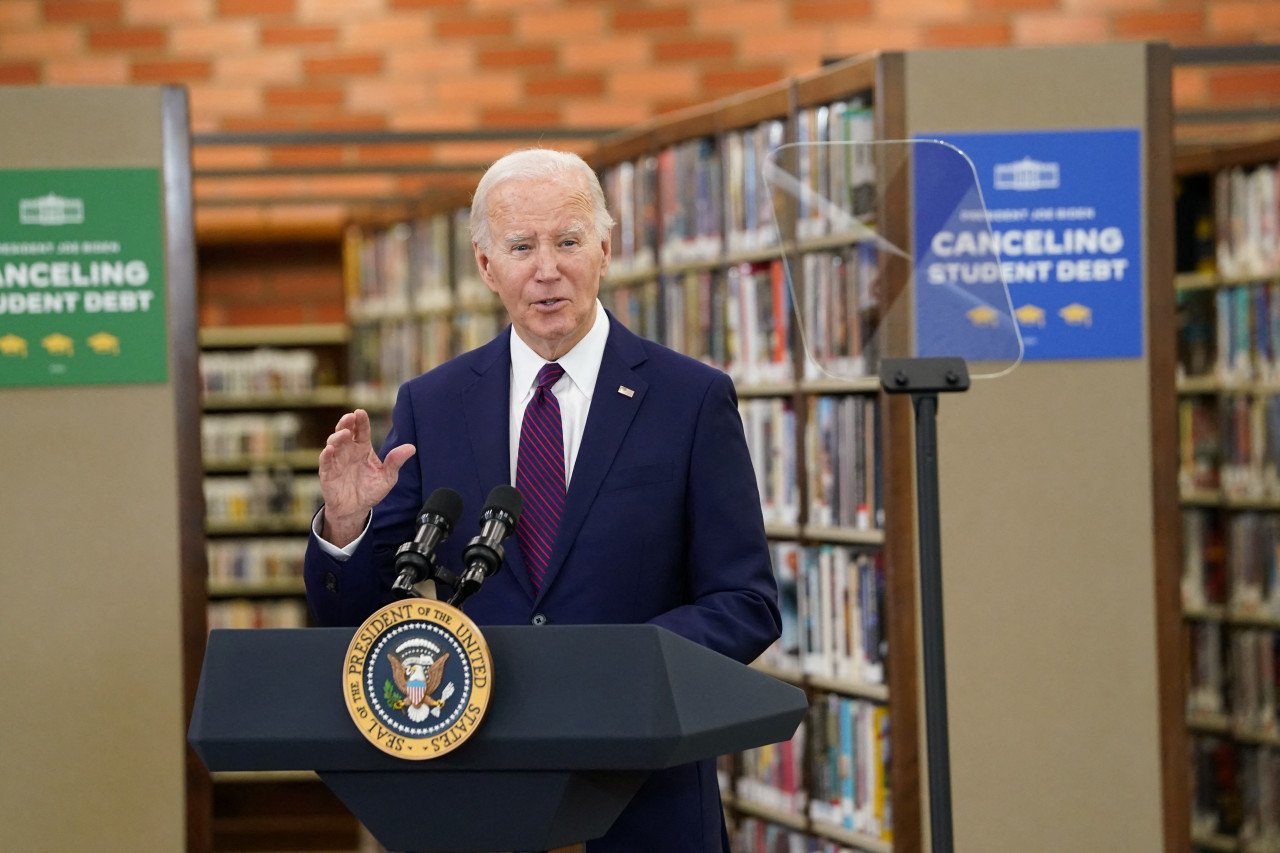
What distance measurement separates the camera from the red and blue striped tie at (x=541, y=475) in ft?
5.52

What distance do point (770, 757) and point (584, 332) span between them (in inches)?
99.4

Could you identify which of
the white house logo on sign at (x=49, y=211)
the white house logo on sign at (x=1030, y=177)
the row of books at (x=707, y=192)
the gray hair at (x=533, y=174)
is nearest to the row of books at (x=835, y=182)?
the gray hair at (x=533, y=174)

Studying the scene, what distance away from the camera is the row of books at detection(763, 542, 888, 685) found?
11.7 ft

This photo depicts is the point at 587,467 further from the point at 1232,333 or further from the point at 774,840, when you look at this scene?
the point at 1232,333

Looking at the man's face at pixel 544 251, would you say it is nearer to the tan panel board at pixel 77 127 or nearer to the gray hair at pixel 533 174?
the gray hair at pixel 533 174

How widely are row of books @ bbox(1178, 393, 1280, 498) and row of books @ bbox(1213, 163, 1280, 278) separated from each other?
0.48m

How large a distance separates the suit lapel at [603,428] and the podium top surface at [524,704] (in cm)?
47

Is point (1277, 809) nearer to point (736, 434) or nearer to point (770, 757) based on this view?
point (770, 757)

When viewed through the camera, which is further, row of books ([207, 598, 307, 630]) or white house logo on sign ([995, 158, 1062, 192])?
row of books ([207, 598, 307, 630])

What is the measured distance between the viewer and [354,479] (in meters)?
1.52

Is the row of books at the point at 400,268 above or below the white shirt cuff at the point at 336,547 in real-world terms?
above

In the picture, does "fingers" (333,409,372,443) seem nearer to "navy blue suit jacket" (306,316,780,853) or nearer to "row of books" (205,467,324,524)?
"navy blue suit jacket" (306,316,780,853)

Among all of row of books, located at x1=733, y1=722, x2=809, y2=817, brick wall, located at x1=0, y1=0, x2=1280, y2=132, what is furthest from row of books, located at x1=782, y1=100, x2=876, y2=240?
brick wall, located at x1=0, y1=0, x2=1280, y2=132

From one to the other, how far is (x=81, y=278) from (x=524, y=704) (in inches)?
96.3
